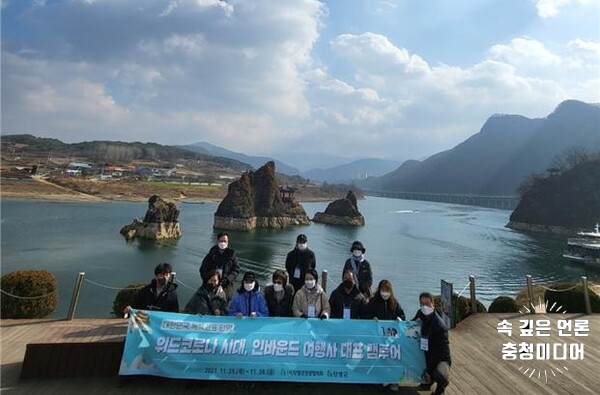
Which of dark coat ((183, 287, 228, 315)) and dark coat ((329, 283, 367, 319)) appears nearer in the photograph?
dark coat ((183, 287, 228, 315))

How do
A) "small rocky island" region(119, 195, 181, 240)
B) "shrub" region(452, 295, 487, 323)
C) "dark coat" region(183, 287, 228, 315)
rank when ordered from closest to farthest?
"dark coat" region(183, 287, 228, 315), "shrub" region(452, 295, 487, 323), "small rocky island" region(119, 195, 181, 240)

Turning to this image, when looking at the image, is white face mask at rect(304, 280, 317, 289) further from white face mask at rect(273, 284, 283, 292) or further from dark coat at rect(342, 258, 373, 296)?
dark coat at rect(342, 258, 373, 296)

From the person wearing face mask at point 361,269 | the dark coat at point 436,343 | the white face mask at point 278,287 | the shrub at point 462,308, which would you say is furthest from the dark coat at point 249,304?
the shrub at point 462,308

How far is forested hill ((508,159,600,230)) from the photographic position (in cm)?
10062

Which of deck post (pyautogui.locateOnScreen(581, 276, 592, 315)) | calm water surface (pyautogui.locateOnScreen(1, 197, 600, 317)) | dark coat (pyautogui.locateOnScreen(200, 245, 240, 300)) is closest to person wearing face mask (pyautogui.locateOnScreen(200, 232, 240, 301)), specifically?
dark coat (pyautogui.locateOnScreen(200, 245, 240, 300))

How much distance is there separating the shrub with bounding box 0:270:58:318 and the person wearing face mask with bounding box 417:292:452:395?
1070cm

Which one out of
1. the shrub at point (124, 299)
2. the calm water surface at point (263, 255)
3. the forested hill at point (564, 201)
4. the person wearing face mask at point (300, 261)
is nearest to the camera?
the person wearing face mask at point (300, 261)

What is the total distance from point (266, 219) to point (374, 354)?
9589 centimetres

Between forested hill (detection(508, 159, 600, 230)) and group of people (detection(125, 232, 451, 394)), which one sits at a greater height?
forested hill (detection(508, 159, 600, 230))

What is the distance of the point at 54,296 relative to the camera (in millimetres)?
11633

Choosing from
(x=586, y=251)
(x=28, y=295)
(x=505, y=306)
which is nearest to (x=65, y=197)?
(x=28, y=295)

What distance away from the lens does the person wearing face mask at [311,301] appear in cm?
740

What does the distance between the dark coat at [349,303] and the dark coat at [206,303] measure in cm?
213

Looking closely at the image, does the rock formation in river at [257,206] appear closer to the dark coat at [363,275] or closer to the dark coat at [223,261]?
the dark coat at [223,261]
